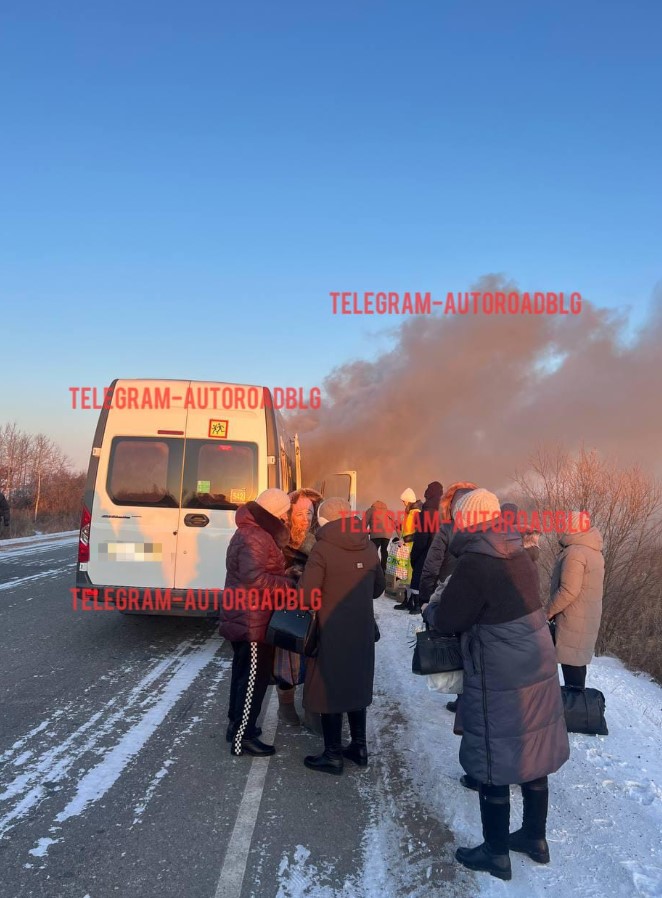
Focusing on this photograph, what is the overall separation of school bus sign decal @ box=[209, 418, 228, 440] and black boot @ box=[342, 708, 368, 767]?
347 cm

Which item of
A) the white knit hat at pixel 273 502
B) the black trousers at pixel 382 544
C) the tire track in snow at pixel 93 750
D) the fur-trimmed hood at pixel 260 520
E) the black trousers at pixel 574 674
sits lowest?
the tire track in snow at pixel 93 750

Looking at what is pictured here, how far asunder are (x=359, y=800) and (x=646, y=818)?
153cm

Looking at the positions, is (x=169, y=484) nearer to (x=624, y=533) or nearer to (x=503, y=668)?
(x=503, y=668)

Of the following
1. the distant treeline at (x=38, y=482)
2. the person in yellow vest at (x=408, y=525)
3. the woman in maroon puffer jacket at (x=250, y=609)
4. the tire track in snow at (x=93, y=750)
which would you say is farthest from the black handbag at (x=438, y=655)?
the distant treeline at (x=38, y=482)

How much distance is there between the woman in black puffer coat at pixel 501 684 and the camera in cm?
282

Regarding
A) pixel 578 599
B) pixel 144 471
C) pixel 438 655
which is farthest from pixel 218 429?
pixel 438 655

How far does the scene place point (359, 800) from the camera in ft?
11.6

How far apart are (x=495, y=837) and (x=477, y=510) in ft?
4.80

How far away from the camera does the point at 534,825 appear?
299 cm

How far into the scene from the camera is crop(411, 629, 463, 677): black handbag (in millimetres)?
3068

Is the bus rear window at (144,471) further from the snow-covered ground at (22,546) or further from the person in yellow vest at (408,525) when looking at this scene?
the snow-covered ground at (22,546)

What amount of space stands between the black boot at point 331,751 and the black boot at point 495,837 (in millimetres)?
1163

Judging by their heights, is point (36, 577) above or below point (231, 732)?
below

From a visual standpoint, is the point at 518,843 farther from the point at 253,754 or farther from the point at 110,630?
the point at 110,630
